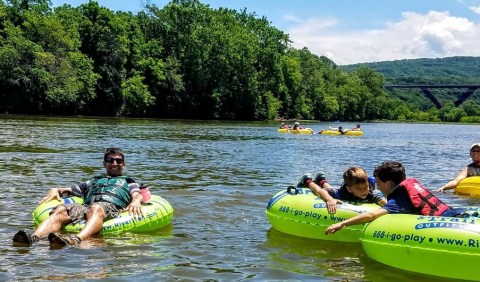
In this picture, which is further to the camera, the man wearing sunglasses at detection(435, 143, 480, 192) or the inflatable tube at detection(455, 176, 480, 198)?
the man wearing sunglasses at detection(435, 143, 480, 192)

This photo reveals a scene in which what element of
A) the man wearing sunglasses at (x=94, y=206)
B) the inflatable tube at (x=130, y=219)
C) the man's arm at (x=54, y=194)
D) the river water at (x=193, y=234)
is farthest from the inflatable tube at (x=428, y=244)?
the man's arm at (x=54, y=194)

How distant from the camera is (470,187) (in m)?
11.1

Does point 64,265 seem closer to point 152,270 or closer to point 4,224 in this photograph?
point 152,270

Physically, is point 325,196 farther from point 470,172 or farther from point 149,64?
point 149,64

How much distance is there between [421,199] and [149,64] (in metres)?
56.2

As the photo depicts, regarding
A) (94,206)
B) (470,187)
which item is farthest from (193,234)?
(470,187)

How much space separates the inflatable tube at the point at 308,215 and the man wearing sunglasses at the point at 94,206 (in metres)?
1.86

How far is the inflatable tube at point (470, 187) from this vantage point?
432 inches

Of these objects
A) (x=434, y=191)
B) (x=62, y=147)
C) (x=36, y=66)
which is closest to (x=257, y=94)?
(x=36, y=66)

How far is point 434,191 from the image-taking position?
39.5ft

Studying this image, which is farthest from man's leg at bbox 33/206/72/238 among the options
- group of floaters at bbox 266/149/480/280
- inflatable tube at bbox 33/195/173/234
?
group of floaters at bbox 266/149/480/280

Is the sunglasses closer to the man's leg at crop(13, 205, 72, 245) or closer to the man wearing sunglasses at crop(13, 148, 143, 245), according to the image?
the man wearing sunglasses at crop(13, 148, 143, 245)

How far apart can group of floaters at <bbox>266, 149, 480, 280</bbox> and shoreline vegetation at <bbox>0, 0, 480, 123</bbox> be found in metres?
44.3

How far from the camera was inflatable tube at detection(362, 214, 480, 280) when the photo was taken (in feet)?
17.9
